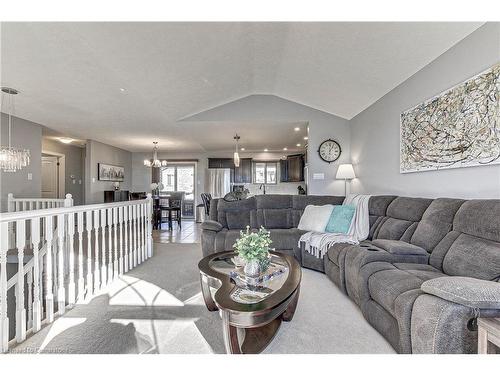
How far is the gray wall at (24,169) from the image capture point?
14.7 ft

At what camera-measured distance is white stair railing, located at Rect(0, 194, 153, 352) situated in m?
1.74

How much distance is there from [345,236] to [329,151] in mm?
2503

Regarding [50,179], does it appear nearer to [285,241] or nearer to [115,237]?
[115,237]

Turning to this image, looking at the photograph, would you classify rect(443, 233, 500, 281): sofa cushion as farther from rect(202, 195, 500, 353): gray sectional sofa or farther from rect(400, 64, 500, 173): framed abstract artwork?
rect(400, 64, 500, 173): framed abstract artwork

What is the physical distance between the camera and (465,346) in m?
1.15

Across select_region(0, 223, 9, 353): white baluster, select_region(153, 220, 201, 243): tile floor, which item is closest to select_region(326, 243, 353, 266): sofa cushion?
select_region(0, 223, 9, 353): white baluster

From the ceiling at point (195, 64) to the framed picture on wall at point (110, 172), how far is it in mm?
2280

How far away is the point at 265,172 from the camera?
8.79 meters

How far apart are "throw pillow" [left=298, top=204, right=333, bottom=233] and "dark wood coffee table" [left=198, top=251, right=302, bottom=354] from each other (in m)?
1.29

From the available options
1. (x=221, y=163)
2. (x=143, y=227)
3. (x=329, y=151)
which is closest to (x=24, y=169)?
(x=143, y=227)

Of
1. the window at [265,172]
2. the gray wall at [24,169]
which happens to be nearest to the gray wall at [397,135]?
the window at [265,172]

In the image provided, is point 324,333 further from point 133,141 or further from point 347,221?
point 133,141
